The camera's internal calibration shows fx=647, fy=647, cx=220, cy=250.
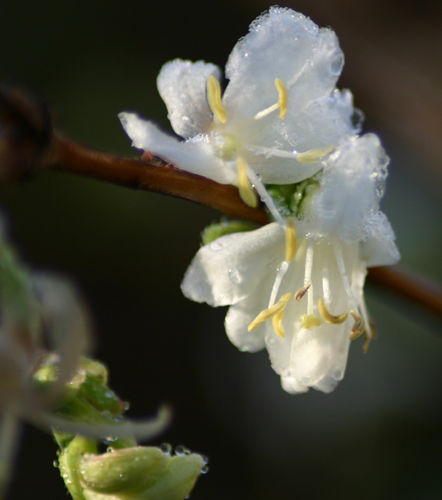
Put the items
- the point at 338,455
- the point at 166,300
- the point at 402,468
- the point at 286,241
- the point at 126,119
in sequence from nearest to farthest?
the point at 126,119 < the point at 286,241 < the point at 402,468 < the point at 338,455 < the point at 166,300

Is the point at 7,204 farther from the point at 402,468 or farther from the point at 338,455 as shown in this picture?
the point at 402,468

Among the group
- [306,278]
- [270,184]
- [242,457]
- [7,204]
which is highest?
[270,184]

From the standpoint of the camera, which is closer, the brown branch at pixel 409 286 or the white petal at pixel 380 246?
the white petal at pixel 380 246

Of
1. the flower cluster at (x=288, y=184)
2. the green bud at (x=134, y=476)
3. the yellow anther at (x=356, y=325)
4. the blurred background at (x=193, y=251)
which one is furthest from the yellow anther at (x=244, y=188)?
the blurred background at (x=193, y=251)

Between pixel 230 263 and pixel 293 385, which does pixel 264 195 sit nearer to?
pixel 230 263

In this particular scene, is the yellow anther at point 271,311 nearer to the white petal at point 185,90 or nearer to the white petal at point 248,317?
the white petal at point 248,317

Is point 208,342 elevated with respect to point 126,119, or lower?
lower

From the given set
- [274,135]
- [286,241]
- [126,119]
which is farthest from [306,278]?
[126,119]
